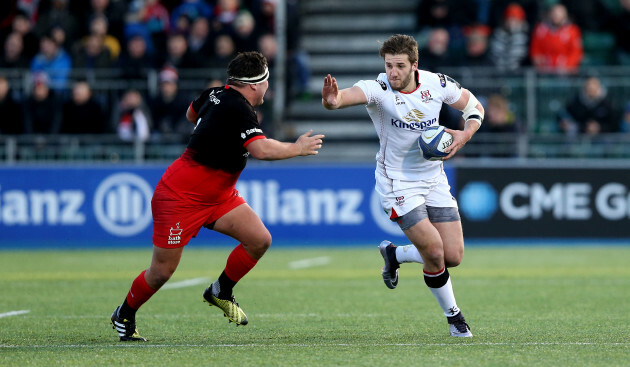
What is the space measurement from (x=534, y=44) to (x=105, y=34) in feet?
27.6

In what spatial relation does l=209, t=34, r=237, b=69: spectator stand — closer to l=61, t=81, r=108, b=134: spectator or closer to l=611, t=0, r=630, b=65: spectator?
l=61, t=81, r=108, b=134: spectator

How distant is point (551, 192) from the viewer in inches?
711

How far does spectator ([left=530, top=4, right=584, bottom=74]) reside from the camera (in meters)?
19.8

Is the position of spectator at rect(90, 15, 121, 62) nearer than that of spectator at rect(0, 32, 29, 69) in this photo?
No

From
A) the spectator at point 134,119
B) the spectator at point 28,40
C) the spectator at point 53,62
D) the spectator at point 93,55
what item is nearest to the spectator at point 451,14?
the spectator at point 134,119

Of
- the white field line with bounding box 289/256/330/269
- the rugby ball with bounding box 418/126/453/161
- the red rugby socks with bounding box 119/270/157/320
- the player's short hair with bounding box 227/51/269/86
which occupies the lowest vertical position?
the white field line with bounding box 289/256/330/269

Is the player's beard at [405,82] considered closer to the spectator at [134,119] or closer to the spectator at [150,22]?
the spectator at [134,119]

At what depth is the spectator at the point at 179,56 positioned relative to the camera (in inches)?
807

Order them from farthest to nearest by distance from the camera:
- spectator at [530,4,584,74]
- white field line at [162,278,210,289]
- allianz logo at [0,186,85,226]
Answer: spectator at [530,4,584,74] < allianz logo at [0,186,85,226] < white field line at [162,278,210,289]

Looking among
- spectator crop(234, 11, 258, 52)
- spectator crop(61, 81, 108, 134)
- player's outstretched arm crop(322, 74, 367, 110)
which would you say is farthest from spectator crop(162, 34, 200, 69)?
player's outstretched arm crop(322, 74, 367, 110)

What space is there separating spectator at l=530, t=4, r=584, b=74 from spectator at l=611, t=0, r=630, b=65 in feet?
3.26

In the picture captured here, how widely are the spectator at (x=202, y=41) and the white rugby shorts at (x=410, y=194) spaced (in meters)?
12.6

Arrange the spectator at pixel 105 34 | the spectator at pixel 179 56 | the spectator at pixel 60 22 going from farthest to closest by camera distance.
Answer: the spectator at pixel 60 22 → the spectator at pixel 105 34 → the spectator at pixel 179 56

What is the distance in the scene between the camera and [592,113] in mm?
19047
